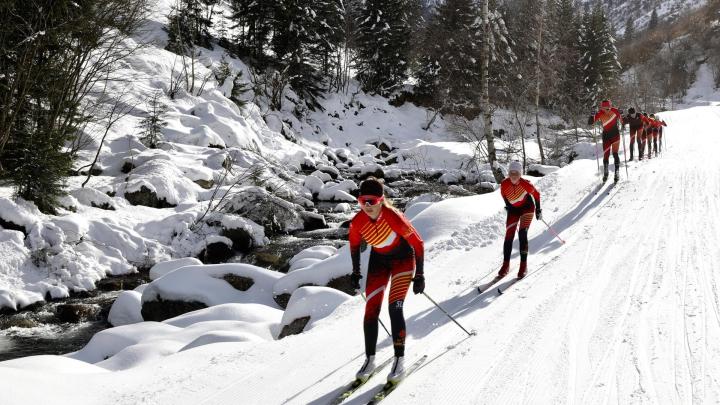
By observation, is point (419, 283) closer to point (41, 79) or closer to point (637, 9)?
point (41, 79)

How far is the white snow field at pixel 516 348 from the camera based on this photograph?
13.8 feet

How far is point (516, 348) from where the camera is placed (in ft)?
16.2

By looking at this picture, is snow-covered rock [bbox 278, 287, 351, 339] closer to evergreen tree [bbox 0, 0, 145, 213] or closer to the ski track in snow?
the ski track in snow

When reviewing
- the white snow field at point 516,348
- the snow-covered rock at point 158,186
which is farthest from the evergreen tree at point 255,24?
the white snow field at point 516,348

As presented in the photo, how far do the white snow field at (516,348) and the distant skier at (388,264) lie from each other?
350mm

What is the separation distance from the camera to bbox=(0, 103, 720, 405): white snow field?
4.19 m

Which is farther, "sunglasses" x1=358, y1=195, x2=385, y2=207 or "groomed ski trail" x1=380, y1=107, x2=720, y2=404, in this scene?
"sunglasses" x1=358, y1=195, x2=385, y2=207

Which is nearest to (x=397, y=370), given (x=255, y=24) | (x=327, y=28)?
(x=327, y=28)

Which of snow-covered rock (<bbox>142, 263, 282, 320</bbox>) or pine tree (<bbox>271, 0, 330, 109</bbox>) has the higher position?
pine tree (<bbox>271, 0, 330, 109</bbox>)

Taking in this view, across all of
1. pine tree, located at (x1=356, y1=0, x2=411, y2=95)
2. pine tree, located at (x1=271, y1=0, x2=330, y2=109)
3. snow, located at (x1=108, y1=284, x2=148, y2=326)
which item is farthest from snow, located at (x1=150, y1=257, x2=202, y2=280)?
pine tree, located at (x1=356, y1=0, x2=411, y2=95)

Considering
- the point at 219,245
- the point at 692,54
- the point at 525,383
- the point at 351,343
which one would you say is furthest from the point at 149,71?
the point at 692,54

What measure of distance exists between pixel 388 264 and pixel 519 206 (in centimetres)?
353

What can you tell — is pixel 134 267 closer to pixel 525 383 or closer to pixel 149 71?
pixel 525 383

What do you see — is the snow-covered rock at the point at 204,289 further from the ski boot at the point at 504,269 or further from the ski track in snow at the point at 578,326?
the ski boot at the point at 504,269
